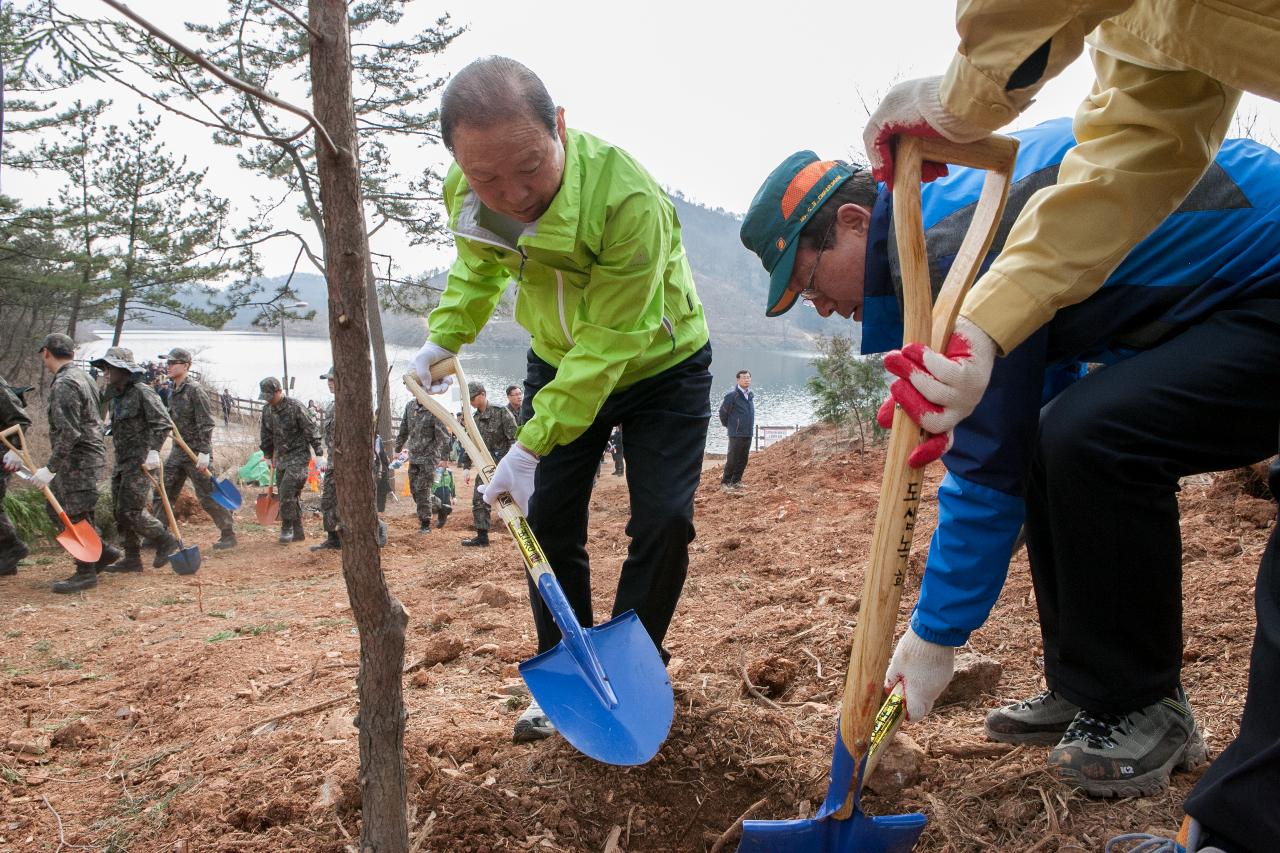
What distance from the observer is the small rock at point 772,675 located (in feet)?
9.19

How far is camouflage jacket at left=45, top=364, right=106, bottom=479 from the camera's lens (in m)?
7.30

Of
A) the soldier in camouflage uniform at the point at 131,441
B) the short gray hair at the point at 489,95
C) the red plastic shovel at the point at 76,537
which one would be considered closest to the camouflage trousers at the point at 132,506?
the soldier in camouflage uniform at the point at 131,441

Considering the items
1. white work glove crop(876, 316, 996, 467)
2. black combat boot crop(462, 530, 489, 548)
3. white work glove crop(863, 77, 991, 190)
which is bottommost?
black combat boot crop(462, 530, 489, 548)

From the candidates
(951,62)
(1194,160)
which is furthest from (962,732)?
(951,62)

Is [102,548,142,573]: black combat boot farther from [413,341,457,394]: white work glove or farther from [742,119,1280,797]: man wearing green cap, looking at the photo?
[742,119,1280,797]: man wearing green cap

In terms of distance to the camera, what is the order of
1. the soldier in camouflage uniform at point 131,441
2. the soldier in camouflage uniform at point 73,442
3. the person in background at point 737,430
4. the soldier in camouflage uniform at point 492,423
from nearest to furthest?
the soldier in camouflage uniform at point 73,442 < the soldier in camouflage uniform at point 131,441 < the soldier in camouflage uniform at point 492,423 < the person in background at point 737,430

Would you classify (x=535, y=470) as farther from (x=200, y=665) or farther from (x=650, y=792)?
(x=200, y=665)

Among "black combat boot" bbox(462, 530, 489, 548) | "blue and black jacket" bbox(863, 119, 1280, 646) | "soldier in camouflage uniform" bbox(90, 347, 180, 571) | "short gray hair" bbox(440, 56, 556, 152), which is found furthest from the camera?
"black combat boot" bbox(462, 530, 489, 548)

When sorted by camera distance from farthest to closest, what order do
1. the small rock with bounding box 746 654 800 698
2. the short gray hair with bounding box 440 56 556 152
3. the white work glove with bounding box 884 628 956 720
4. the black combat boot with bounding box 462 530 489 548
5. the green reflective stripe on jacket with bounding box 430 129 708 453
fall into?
the black combat boot with bounding box 462 530 489 548, the small rock with bounding box 746 654 800 698, the green reflective stripe on jacket with bounding box 430 129 708 453, the short gray hair with bounding box 440 56 556 152, the white work glove with bounding box 884 628 956 720

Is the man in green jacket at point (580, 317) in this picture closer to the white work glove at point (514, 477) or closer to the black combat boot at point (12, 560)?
the white work glove at point (514, 477)

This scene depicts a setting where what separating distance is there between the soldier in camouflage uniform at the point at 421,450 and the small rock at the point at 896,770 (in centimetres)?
859

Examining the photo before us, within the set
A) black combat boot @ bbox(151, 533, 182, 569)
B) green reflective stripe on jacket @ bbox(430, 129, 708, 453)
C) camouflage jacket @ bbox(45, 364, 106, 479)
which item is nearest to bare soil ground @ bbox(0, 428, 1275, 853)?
green reflective stripe on jacket @ bbox(430, 129, 708, 453)

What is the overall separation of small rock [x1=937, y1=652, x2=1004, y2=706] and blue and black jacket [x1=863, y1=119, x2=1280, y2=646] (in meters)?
0.81

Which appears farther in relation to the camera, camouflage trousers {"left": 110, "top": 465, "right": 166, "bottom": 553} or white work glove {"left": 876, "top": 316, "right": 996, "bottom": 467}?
camouflage trousers {"left": 110, "top": 465, "right": 166, "bottom": 553}
